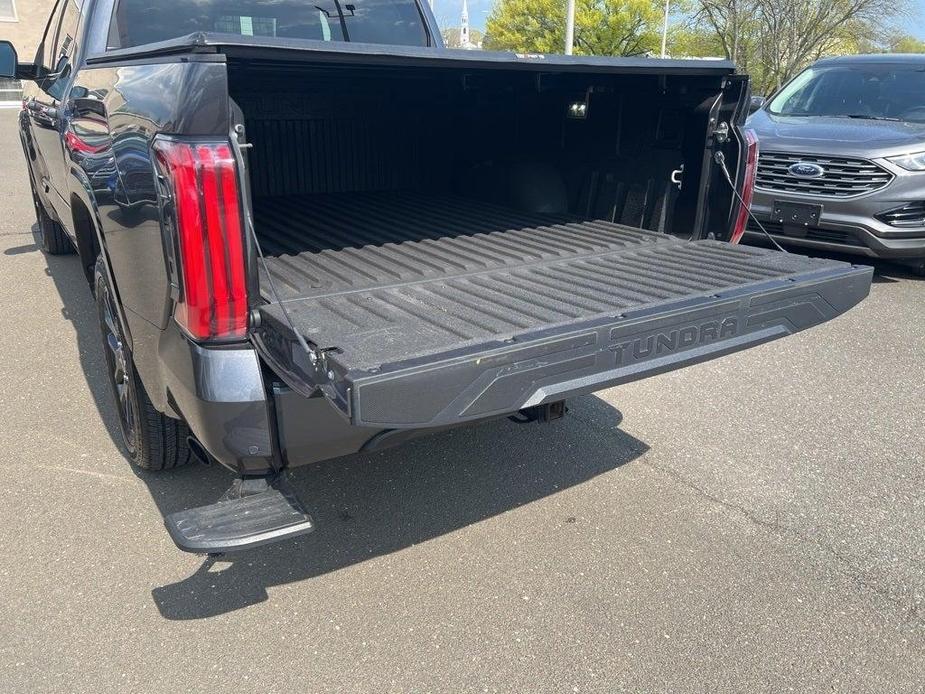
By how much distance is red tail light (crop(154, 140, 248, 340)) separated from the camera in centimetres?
204

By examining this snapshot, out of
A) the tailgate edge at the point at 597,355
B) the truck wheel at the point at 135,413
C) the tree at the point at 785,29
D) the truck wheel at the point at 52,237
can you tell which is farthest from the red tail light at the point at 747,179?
the tree at the point at 785,29

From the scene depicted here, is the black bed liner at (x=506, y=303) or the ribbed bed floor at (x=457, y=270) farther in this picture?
the ribbed bed floor at (x=457, y=270)

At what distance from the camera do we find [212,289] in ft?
6.93

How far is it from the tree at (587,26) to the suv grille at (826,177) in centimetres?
3526

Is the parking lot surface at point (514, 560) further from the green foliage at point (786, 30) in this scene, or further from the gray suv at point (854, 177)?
the green foliage at point (786, 30)

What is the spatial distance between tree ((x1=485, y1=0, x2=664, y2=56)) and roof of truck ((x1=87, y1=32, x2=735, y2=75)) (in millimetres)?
39322

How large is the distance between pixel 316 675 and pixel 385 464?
1.26 meters

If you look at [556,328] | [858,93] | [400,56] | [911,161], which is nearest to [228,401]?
[556,328]

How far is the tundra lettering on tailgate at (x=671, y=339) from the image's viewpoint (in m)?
2.37

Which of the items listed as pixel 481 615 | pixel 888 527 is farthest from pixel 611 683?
pixel 888 527

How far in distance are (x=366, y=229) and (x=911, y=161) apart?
4.80 metres

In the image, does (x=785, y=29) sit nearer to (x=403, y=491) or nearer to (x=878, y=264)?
(x=878, y=264)

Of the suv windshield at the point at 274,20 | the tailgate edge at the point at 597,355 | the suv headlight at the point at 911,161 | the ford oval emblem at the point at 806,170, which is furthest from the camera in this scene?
the ford oval emblem at the point at 806,170

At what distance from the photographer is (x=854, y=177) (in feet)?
21.2
